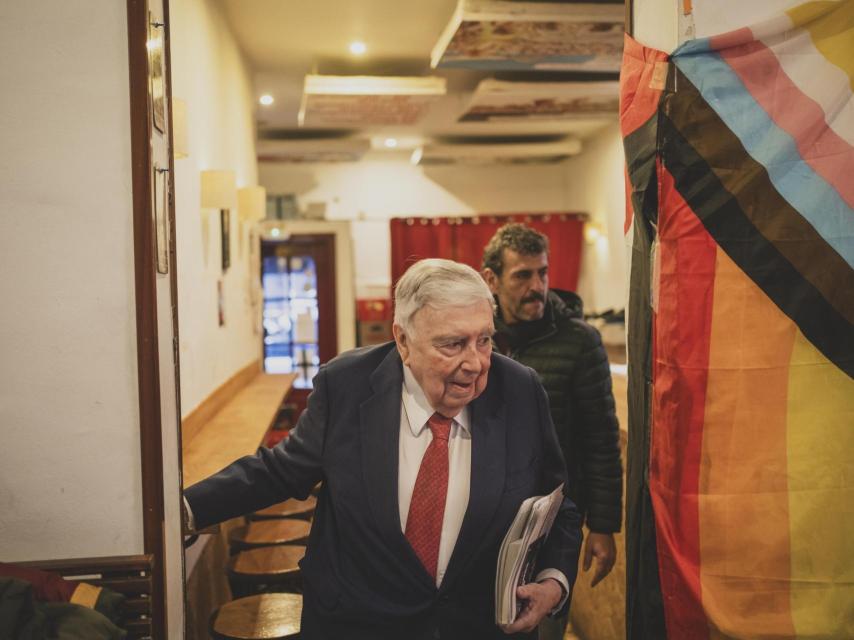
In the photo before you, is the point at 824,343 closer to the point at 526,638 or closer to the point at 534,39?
the point at 526,638

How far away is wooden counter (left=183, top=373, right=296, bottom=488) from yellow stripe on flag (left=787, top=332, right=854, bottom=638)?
1892 mm

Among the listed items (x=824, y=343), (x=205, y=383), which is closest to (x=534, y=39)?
(x=205, y=383)

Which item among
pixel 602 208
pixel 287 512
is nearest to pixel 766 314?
pixel 287 512

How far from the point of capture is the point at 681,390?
6.46ft

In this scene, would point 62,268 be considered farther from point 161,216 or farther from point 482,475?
point 482,475

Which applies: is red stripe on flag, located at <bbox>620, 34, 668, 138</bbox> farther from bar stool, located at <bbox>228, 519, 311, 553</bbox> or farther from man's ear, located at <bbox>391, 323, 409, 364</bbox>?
bar stool, located at <bbox>228, 519, 311, 553</bbox>

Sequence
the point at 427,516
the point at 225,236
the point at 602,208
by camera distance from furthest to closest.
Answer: the point at 602,208
the point at 225,236
the point at 427,516

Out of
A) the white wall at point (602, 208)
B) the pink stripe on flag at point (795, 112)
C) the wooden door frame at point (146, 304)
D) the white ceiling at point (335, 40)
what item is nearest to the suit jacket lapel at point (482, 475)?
the wooden door frame at point (146, 304)

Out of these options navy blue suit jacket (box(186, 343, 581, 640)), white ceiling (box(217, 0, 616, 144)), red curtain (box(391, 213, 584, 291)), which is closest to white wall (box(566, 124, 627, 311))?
red curtain (box(391, 213, 584, 291))

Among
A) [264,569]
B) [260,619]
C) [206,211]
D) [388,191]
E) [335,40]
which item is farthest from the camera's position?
[388,191]

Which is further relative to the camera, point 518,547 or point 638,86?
point 638,86

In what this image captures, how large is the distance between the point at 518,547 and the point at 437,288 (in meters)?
0.58

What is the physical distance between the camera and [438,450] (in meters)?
1.86

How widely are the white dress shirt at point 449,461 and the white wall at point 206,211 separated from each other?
2068 millimetres
